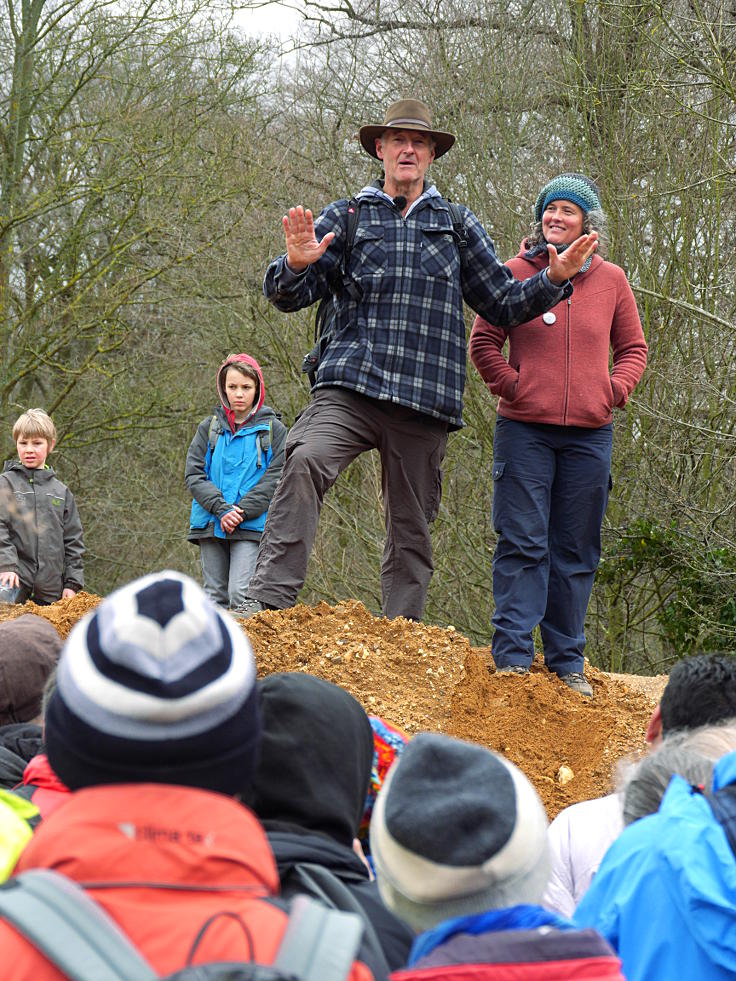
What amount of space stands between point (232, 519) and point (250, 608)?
67.2 inches

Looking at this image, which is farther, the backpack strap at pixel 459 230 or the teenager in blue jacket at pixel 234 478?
the teenager in blue jacket at pixel 234 478

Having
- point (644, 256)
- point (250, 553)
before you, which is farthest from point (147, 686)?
point (644, 256)

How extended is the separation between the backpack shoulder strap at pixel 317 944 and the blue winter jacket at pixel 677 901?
712 mm

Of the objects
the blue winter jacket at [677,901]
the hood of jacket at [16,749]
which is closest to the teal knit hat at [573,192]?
the hood of jacket at [16,749]

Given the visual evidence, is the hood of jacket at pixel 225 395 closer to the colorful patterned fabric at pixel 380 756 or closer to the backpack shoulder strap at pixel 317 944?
the colorful patterned fabric at pixel 380 756

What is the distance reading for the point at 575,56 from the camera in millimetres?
11906

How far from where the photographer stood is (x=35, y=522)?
808 centimetres

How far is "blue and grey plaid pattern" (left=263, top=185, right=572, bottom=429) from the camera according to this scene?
5223 millimetres

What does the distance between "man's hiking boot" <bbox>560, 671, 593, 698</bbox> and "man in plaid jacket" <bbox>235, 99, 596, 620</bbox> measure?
3.67ft

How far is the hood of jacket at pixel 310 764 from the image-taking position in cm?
208

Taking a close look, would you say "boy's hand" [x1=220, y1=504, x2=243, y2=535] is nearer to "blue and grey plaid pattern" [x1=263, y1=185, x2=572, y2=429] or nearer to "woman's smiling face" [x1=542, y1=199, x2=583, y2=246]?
"blue and grey plaid pattern" [x1=263, y1=185, x2=572, y2=429]

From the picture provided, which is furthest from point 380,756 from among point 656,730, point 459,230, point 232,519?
point 232,519

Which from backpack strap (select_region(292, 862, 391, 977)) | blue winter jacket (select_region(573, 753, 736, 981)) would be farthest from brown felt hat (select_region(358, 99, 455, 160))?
backpack strap (select_region(292, 862, 391, 977))

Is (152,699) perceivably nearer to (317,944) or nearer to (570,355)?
(317,944)
